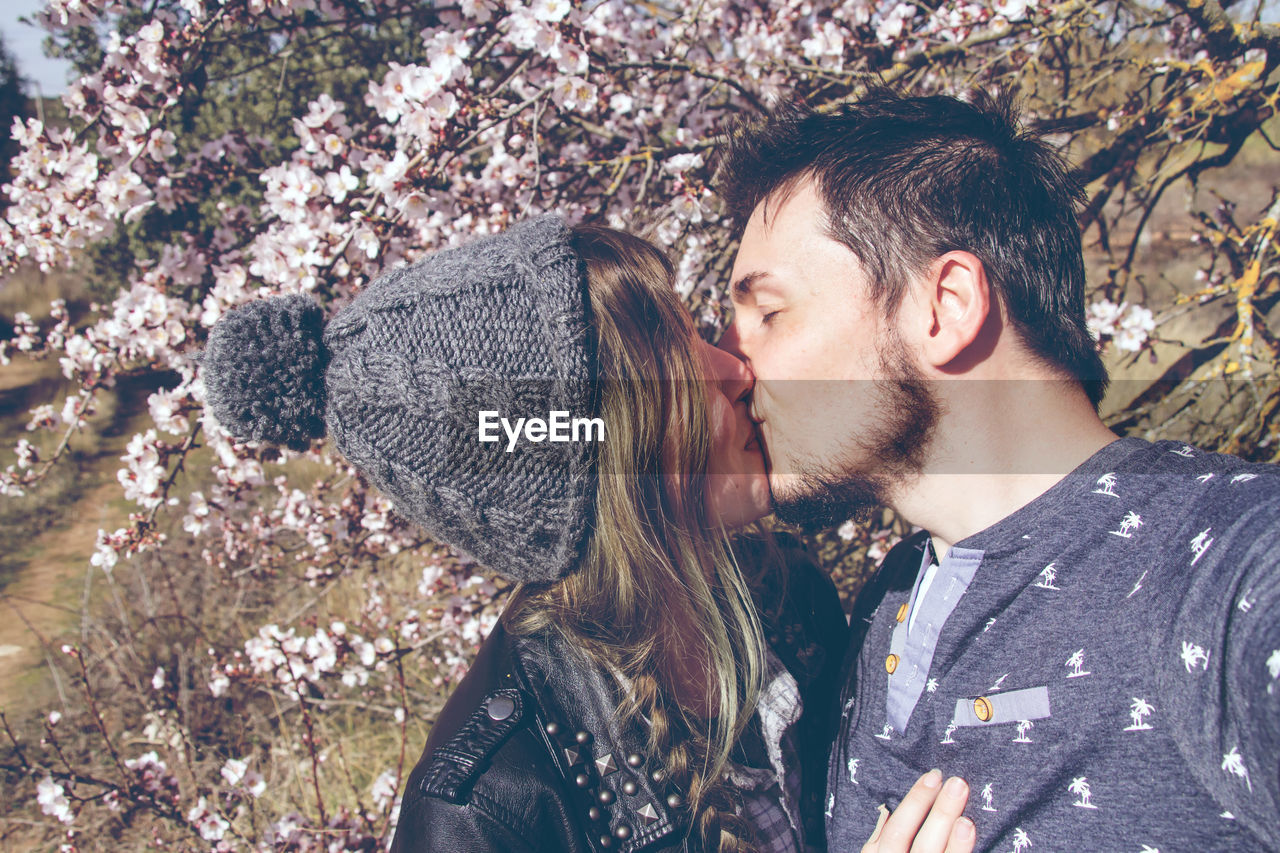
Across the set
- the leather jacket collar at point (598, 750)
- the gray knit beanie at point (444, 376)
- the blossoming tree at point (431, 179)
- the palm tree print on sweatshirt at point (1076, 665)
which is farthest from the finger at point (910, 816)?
the blossoming tree at point (431, 179)

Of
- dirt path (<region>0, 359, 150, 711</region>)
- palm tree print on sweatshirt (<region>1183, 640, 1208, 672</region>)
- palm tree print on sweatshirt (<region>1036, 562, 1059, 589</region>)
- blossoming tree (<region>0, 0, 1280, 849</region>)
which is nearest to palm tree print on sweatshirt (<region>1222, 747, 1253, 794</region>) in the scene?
palm tree print on sweatshirt (<region>1183, 640, 1208, 672</region>)

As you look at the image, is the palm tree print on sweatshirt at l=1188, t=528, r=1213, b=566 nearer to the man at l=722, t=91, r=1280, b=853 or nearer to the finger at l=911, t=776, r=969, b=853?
the man at l=722, t=91, r=1280, b=853

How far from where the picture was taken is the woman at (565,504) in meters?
1.41

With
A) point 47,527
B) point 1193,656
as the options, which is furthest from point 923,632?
point 47,527

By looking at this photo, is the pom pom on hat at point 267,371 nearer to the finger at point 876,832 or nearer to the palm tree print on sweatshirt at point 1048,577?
the finger at point 876,832

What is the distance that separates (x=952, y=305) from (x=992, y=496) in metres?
0.42

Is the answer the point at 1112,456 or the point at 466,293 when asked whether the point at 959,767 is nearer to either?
the point at 1112,456

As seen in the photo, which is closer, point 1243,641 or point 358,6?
point 1243,641

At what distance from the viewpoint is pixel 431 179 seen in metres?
2.33

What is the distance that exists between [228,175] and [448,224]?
3.13ft

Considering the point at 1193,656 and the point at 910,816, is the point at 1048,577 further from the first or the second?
the point at 910,816

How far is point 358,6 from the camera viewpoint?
2750mm

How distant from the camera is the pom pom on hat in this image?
139 cm

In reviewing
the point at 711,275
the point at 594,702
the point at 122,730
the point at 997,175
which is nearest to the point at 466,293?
the point at 594,702
